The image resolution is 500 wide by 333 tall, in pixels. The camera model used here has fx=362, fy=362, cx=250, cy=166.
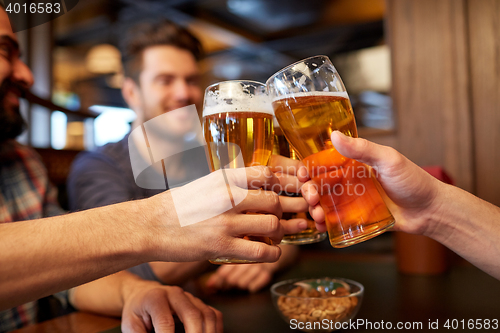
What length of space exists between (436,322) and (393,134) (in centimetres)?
111

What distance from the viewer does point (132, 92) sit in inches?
73.7

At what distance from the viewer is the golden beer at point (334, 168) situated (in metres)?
0.67

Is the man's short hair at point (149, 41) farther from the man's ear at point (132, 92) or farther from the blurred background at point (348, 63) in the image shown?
the blurred background at point (348, 63)

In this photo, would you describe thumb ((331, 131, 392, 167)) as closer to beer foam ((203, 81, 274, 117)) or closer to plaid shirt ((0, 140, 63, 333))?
beer foam ((203, 81, 274, 117))

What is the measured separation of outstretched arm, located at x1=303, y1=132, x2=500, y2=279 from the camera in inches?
29.5

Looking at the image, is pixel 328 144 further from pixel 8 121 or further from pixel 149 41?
pixel 149 41

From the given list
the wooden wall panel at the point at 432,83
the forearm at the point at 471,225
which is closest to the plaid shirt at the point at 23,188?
the forearm at the point at 471,225

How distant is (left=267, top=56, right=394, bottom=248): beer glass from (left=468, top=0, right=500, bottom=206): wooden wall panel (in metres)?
1.07

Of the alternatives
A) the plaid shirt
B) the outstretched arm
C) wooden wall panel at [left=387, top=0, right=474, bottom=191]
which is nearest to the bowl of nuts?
the outstretched arm

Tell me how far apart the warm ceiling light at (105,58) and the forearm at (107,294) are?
4043mm

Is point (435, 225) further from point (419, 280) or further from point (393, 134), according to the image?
point (393, 134)

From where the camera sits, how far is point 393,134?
1687 millimetres

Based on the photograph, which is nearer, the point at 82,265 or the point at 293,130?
the point at 82,265

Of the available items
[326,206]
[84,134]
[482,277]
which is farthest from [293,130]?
[84,134]
